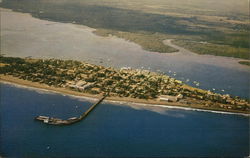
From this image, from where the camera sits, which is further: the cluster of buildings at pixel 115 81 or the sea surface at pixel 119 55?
the sea surface at pixel 119 55

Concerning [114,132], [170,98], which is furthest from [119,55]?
[114,132]

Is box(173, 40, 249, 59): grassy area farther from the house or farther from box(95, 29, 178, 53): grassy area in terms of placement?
the house

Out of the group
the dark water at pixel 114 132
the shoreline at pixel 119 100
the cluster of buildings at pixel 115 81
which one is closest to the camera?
the dark water at pixel 114 132

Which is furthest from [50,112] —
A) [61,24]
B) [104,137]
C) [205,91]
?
[61,24]

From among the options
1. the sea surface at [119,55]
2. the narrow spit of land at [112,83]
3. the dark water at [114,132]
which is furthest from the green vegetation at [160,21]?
the dark water at [114,132]

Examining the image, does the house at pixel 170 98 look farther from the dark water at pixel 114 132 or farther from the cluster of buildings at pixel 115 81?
the dark water at pixel 114 132
